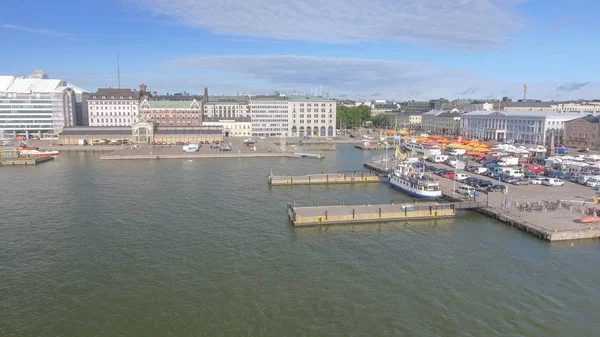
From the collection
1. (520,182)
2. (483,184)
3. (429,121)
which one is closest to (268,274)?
(483,184)

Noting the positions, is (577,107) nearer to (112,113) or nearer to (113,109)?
(113,109)

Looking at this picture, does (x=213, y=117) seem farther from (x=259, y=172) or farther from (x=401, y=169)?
(x=401, y=169)

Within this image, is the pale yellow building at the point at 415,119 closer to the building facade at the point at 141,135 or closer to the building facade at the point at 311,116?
the building facade at the point at 311,116

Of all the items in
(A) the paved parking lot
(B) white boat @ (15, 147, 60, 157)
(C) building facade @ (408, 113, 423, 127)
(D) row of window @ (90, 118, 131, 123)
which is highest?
(C) building facade @ (408, 113, 423, 127)

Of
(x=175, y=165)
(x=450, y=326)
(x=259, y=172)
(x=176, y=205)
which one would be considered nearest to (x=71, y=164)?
(x=175, y=165)

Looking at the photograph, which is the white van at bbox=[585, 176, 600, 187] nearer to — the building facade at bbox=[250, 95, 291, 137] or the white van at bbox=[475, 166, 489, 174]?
the white van at bbox=[475, 166, 489, 174]

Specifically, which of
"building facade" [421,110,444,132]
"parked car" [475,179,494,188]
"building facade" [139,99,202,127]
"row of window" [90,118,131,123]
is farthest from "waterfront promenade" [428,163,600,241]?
"building facade" [421,110,444,132]

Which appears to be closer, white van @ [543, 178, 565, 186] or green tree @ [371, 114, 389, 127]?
white van @ [543, 178, 565, 186]
